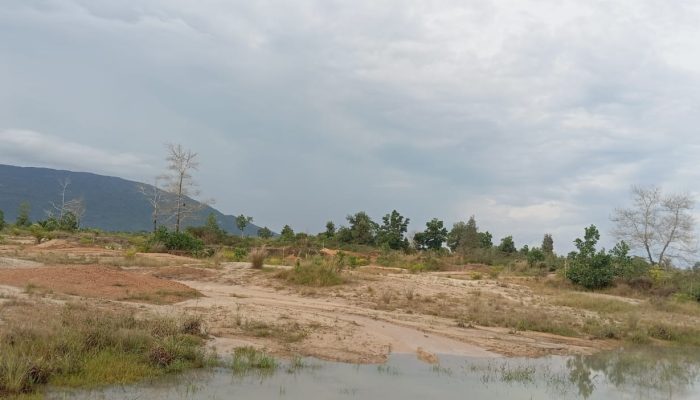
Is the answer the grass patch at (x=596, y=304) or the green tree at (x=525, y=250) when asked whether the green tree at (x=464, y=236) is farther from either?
the grass patch at (x=596, y=304)

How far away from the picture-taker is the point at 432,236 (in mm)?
62688

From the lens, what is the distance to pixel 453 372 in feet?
37.7

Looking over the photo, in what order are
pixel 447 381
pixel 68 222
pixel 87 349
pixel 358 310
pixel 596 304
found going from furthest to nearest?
pixel 68 222 → pixel 596 304 → pixel 358 310 → pixel 447 381 → pixel 87 349

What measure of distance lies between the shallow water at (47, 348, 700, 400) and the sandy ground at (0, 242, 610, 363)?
878 millimetres

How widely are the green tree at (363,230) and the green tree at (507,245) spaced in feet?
47.4

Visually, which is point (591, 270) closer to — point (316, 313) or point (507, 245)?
point (316, 313)

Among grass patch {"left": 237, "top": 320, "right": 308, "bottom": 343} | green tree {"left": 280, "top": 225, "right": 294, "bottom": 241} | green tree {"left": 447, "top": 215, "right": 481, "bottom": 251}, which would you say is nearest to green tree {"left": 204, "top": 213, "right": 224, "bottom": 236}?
green tree {"left": 280, "top": 225, "right": 294, "bottom": 241}

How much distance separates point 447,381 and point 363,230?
55.8m

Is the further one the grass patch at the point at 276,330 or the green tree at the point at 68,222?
the green tree at the point at 68,222

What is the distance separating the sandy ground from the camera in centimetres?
1311

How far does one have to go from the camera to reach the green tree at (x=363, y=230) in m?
65.9

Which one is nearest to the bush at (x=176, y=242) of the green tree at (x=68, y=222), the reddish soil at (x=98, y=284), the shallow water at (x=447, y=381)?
the reddish soil at (x=98, y=284)

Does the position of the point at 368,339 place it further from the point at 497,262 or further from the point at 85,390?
→ the point at 497,262

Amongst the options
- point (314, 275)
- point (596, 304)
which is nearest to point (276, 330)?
point (314, 275)
